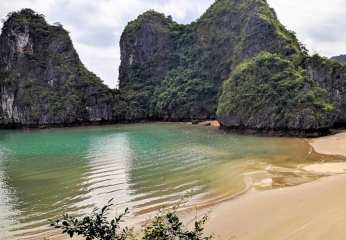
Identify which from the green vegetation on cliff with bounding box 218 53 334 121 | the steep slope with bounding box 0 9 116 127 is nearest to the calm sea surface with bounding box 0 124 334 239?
the green vegetation on cliff with bounding box 218 53 334 121

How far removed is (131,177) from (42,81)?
51.1 m

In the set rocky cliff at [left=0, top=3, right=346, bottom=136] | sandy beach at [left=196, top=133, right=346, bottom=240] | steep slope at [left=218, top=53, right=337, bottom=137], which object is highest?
rocky cliff at [left=0, top=3, right=346, bottom=136]

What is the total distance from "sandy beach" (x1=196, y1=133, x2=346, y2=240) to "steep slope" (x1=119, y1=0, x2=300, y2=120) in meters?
33.3

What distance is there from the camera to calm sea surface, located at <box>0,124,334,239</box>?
10750mm

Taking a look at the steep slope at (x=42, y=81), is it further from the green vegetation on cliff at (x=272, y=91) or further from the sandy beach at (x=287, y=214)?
the sandy beach at (x=287, y=214)

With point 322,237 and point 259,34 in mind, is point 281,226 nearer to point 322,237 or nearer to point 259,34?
point 322,237

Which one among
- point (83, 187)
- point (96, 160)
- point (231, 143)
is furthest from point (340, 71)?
point (83, 187)

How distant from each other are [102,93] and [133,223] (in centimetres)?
5346

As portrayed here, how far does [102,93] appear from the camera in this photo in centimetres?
6006

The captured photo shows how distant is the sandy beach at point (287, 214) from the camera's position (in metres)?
7.88

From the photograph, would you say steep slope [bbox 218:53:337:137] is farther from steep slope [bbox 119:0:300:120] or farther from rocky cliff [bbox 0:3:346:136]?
steep slope [bbox 119:0:300:120]

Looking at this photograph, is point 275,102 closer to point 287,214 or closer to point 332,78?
point 332,78

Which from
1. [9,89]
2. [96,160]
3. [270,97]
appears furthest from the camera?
[9,89]

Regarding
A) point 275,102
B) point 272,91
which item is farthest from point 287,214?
point 272,91
